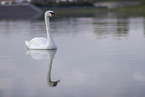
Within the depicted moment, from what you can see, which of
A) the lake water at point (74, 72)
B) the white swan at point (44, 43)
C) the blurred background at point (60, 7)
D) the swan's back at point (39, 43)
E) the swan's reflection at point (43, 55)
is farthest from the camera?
the blurred background at point (60, 7)

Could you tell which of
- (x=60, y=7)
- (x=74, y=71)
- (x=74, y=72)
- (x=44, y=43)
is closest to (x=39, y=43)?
(x=44, y=43)

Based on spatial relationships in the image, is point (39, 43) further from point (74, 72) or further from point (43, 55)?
point (74, 72)

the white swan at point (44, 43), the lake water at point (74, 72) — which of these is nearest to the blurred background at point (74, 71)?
the lake water at point (74, 72)

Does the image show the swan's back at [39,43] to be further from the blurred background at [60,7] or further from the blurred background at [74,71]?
the blurred background at [60,7]

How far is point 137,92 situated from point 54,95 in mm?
1754

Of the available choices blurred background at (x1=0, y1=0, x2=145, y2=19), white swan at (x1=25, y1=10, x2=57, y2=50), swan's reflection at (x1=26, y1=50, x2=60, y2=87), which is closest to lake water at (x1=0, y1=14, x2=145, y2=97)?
swan's reflection at (x1=26, y1=50, x2=60, y2=87)

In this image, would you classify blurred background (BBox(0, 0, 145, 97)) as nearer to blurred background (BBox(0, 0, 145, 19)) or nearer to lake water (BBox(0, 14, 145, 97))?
lake water (BBox(0, 14, 145, 97))

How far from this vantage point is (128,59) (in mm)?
10805

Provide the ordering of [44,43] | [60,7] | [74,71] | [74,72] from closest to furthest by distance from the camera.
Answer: [74,72]
[74,71]
[44,43]
[60,7]

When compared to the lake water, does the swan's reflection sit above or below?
below

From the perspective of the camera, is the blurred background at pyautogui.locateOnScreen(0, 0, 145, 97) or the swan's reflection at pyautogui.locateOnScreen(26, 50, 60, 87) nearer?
the blurred background at pyautogui.locateOnScreen(0, 0, 145, 97)

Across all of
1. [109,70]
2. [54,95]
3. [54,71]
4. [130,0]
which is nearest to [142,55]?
[109,70]

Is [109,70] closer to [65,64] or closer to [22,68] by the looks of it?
[65,64]

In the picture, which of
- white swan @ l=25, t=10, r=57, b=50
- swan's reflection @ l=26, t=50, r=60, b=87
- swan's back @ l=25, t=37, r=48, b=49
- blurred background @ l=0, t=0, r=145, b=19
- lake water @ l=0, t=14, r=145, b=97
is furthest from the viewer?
blurred background @ l=0, t=0, r=145, b=19
